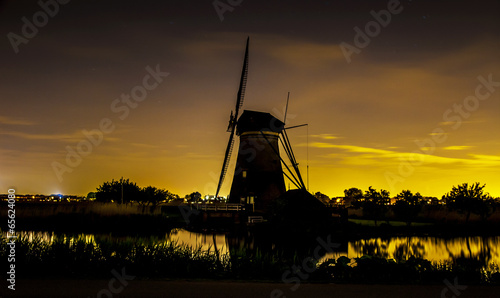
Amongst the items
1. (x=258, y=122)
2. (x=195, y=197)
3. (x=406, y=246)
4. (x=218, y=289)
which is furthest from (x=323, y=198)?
(x=218, y=289)

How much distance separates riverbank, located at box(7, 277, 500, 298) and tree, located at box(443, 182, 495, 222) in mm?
36222

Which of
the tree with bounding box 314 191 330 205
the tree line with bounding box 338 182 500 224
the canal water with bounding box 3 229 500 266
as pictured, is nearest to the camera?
the canal water with bounding box 3 229 500 266

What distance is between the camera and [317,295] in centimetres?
923

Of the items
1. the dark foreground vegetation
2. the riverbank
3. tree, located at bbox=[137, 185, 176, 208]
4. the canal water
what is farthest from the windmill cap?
the riverbank

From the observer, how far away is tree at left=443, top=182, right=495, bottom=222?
4234 centimetres

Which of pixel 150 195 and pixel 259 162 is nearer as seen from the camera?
pixel 259 162

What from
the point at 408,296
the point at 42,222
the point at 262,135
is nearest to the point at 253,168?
the point at 262,135

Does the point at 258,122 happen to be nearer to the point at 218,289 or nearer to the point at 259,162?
the point at 259,162

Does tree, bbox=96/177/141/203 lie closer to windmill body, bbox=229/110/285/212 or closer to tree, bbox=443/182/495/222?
windmill body, bbox=229/110/285/212

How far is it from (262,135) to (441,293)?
39.0 m

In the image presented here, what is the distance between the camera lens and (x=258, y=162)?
47.9 metres

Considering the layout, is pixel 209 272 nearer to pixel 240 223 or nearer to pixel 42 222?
pixel 42 222

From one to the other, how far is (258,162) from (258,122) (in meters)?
4.63

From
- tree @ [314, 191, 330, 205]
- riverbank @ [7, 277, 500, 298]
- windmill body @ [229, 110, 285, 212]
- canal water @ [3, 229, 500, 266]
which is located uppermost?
windmill body @ [229, 110, 285, 212]
